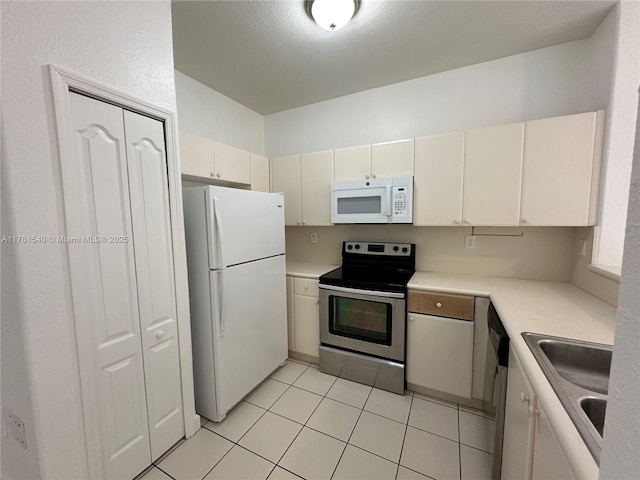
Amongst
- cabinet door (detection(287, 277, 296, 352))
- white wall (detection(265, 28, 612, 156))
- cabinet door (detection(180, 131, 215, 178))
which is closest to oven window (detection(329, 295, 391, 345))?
cabinet door (detection(287, 277, 296, 352))

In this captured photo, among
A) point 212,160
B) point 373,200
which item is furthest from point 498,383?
point 212,160

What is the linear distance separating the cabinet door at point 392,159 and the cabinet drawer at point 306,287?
3.56 feet

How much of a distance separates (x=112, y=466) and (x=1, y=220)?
1265 millimetres

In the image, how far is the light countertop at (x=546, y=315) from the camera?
664mm

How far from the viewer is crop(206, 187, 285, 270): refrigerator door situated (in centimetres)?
170

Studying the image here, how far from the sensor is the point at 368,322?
217 centimetres

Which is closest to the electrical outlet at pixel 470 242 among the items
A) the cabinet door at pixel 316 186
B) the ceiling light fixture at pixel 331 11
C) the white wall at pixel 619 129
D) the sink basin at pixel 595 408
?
the white wall at pixel 619 129

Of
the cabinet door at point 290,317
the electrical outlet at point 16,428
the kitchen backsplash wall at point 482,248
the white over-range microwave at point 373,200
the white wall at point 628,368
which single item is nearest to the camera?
the white wall at point 628,368

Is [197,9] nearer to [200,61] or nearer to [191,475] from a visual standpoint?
[200,61]

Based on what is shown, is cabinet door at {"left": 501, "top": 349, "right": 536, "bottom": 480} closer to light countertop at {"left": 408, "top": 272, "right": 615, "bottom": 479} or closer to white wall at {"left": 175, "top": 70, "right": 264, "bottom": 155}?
light countertop at {"left": 408, "top": 272, "right": 615, "bottom": 479}

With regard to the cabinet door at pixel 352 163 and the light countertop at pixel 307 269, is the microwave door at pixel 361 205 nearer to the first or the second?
the cabinet door at pixel 352 163

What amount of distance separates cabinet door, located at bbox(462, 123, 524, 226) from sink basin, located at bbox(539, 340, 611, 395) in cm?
107

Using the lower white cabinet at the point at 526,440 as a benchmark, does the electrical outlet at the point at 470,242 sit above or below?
above

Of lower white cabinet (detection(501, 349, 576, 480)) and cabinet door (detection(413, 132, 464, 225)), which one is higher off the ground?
cabinet door (detection(413, 132, 464, 225))
